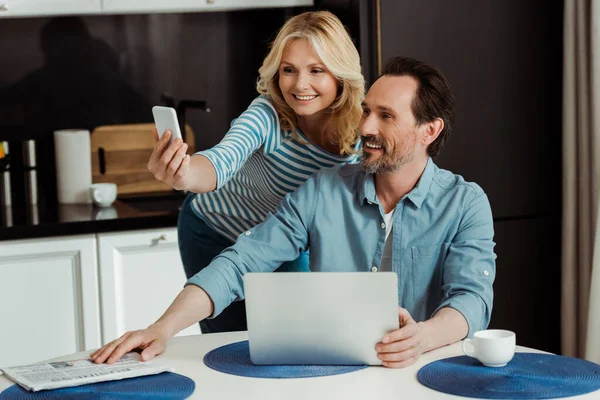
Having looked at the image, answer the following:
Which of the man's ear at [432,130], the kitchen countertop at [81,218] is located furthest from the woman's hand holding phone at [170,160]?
the kitchen countertop at [81,218]

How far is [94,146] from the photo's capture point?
3.70 m

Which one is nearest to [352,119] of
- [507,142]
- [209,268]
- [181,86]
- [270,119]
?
[270,119]

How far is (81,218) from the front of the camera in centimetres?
324

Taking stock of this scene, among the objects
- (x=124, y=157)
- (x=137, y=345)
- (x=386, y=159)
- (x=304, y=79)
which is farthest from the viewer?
(x=124, y=157)

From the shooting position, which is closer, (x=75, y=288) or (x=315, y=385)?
(x=315, y=385)

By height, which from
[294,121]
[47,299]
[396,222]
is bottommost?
[47,299]

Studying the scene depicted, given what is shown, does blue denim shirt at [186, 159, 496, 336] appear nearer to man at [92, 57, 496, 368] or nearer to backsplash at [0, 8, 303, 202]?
man at [92, 57, 496, 368]

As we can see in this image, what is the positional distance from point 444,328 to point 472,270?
0.60 ft

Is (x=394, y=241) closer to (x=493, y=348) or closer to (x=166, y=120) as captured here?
(x=493, y=348)

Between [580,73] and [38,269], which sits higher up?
[580,73]

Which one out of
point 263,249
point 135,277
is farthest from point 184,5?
point 263,249

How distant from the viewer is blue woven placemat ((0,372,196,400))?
5.24 ft

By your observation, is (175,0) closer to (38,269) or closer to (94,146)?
(94,146)

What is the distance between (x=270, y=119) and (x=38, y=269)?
1.19 metres
